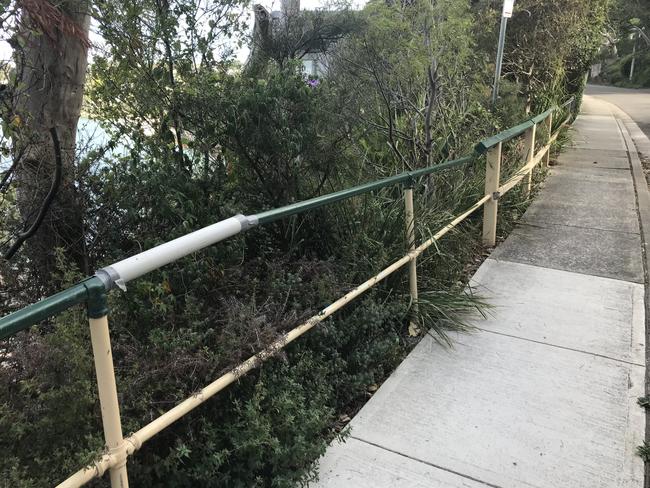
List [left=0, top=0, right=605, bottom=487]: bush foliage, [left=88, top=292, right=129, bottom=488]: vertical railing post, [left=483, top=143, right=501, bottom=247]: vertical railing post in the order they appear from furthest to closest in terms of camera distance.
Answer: [left=483, top=143, right=501, bottom=247]: vertical railing post, [left=0, top=0, right=605, bottom=487]: bush foliage, [left=88, top=292, right=129, bottom=488]: vertical railing post

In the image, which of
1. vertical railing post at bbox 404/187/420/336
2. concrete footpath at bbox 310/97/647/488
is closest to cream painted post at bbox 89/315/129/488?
concrete footpath at bbox 310/97/647/488

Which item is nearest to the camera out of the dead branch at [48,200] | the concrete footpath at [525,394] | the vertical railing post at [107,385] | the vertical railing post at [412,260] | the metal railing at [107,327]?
the metal railing at [107,327]

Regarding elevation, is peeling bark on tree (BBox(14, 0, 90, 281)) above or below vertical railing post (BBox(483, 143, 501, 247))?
above

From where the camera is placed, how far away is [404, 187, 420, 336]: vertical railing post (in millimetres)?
3742

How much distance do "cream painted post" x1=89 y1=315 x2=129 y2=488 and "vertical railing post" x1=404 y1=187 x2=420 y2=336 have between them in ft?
7.96

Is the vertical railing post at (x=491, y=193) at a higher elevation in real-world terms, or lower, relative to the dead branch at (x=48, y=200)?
lower

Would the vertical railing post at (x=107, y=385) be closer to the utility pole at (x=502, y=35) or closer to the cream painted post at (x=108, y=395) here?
the cream painted post at (x=108, y=395)

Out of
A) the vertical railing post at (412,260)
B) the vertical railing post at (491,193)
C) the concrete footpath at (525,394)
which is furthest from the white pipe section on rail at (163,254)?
the vertical railing post at (491,193)

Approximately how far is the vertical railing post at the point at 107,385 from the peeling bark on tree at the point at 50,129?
1.71 metres

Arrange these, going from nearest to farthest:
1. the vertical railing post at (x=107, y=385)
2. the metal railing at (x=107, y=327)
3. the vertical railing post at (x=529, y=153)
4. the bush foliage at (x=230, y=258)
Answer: the metal railing at (x=107, y=327)
the vertical railing post at (x=107, y=385)
the bush foliage at (x=230, y=258)
the vertical railing post at (x=529, y=153)

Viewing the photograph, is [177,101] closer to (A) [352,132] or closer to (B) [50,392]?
(A) [352,132]

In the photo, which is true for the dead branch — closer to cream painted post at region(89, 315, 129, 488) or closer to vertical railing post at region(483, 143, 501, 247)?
cream painted post at region(89, 315, 129, 488)

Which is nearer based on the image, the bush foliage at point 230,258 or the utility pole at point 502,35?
the bush foliage at point 230,258

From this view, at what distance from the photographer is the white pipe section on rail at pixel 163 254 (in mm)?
1694
